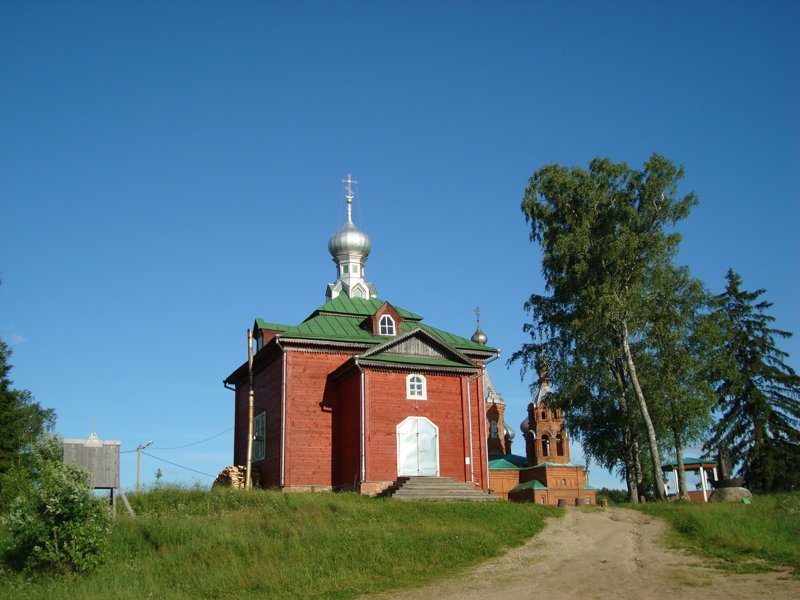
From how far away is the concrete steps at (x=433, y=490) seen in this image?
76.7ft

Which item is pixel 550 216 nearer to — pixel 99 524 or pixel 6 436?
pixel 99 524

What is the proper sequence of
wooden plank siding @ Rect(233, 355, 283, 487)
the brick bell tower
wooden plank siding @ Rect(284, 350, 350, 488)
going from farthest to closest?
the brick bell tower
wooden plank siding @ Rect(233, 355, 283, 487)
wooden plank siding @ Rect(284, 350, 350, 488)

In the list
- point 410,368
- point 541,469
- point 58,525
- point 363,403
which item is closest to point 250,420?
point 363,403

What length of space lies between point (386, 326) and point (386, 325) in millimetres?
40

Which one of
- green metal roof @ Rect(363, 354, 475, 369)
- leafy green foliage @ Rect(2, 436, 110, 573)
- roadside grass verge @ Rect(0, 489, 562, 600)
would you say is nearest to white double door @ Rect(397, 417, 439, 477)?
green metal roof @ Rect(363, 354, 475, 369)

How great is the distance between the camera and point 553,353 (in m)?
30.2

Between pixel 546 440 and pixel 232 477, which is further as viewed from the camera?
pixel 546 440

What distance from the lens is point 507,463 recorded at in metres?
50.5

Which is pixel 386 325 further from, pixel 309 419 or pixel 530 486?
pixel 530 486

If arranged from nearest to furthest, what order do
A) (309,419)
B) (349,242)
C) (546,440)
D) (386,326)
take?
(309,419) < (386,326) < (349,242) < (546,440)

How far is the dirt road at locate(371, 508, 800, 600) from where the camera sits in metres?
13.6

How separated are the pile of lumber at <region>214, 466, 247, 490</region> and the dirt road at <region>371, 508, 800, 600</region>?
1242 centimetres

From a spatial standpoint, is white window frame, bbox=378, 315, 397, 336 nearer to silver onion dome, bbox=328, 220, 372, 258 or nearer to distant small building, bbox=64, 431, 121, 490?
silver onion dome, bbox=328, 220, 372, 258

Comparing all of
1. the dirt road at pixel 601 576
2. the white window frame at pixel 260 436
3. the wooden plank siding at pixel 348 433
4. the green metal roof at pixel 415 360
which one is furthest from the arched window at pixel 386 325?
the dirt road at pixel 601 576
